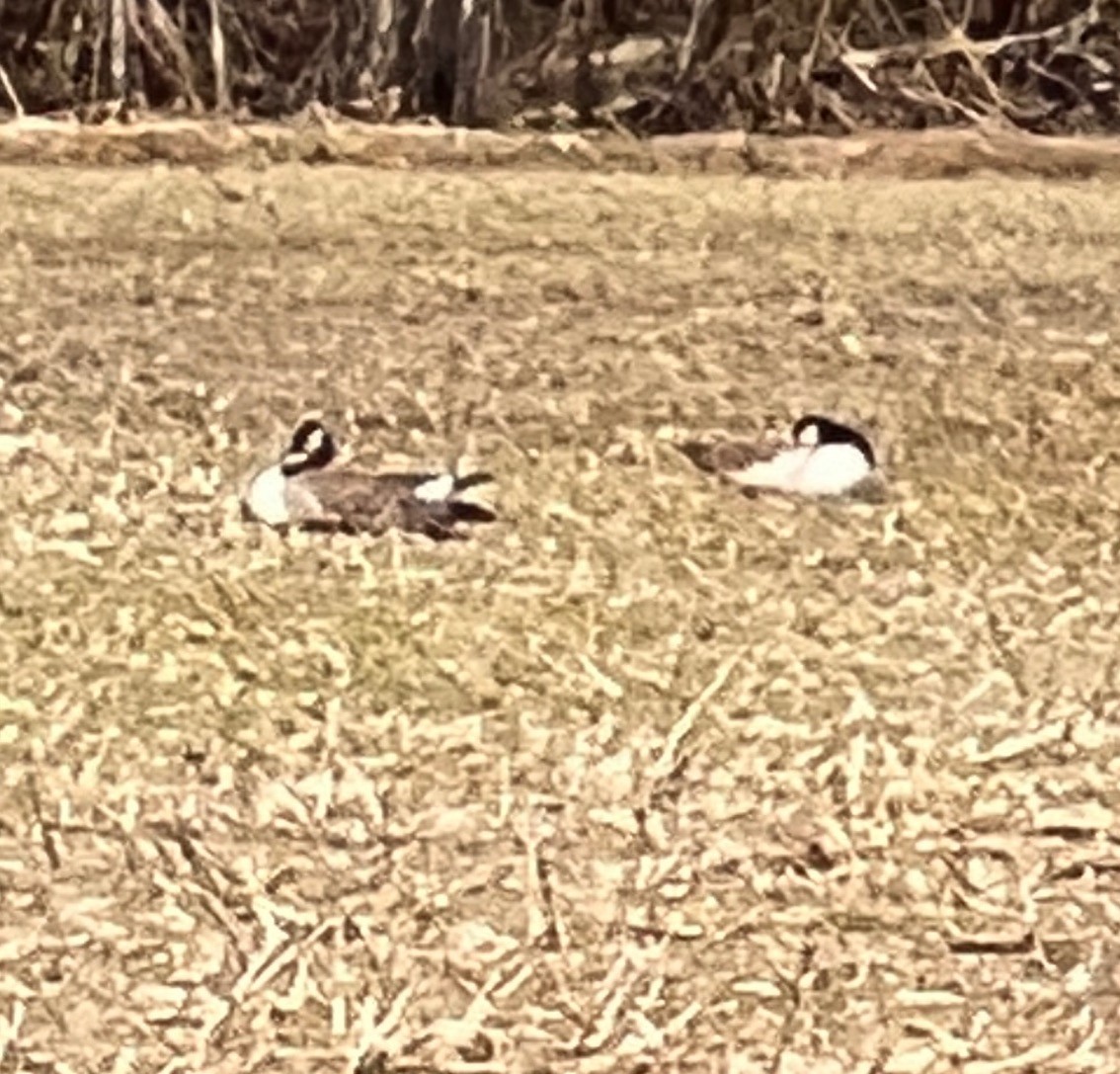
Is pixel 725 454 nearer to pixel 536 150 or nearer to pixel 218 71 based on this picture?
pixel 536 150

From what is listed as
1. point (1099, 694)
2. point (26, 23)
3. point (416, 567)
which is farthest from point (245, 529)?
point (26, 23)

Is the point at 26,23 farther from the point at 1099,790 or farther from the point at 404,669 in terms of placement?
the point at 1099,790

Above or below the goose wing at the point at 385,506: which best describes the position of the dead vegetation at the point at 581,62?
above

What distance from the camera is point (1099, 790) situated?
3.39 meters

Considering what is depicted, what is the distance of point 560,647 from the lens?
12.0 feet

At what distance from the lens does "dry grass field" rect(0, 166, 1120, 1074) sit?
3.04 m

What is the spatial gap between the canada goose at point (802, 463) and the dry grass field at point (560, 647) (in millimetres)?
52

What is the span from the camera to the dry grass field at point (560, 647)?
304cm

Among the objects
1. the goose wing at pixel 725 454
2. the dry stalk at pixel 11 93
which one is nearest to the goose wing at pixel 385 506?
the goose wing at pixel 725 454

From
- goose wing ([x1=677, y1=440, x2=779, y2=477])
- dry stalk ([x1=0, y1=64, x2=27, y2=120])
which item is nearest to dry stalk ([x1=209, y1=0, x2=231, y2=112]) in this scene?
dry stalk ([x1=0, y1=64, x2=27, y2=120])

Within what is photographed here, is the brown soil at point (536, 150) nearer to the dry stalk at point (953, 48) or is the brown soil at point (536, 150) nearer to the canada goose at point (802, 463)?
the dry stalk at point (953, 48)

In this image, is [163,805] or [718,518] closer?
[163,805]

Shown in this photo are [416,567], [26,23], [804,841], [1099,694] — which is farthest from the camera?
[26,23]

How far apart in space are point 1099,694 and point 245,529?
1.41 meters
